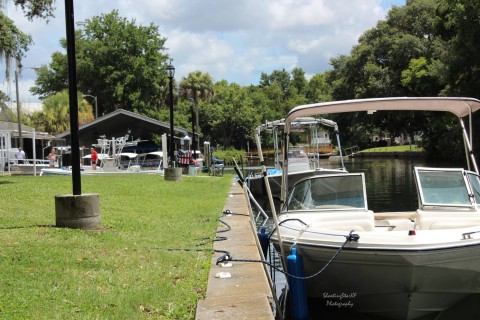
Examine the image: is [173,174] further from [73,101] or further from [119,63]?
[119,63]

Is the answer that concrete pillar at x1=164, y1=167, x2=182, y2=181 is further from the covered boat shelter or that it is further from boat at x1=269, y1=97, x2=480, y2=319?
the covered boat shelter

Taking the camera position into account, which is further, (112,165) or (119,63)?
(119,63)

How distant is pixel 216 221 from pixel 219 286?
18.5 ft

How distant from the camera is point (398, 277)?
6977 millimetres

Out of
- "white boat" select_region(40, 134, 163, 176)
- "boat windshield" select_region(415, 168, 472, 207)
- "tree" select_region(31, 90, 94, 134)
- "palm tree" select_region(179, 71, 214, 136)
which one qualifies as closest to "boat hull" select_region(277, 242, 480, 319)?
"boat windshield" select_region(415, 168, 472, 207)

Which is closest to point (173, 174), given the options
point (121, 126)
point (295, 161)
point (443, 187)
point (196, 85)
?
point (295, 161)

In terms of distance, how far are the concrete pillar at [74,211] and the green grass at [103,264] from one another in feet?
0.95

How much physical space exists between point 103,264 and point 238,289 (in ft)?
6.33

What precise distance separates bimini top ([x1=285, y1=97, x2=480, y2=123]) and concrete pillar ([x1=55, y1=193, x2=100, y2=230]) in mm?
3873

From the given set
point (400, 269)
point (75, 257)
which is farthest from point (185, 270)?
point (400, 269)

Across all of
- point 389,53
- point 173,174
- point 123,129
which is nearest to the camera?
point 173,174

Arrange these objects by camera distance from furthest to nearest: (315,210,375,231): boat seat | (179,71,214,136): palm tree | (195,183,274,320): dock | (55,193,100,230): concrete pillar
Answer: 1. (179,71,214,136): palm tree
2. (55,193,100,230): concrete pillar
3. (315,210,375,231): boat seat
4. (195,183,274,320): dock

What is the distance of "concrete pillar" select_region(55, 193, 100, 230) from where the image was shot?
9273 mm

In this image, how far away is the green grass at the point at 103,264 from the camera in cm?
547
